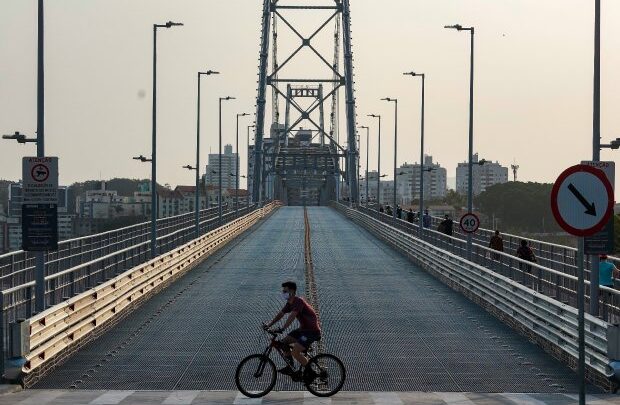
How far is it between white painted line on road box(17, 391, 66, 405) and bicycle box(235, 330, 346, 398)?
2283 mm

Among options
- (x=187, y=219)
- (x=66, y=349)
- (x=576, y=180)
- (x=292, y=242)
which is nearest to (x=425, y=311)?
(x=66, y=349)

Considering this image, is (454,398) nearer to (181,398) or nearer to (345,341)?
(181,398)

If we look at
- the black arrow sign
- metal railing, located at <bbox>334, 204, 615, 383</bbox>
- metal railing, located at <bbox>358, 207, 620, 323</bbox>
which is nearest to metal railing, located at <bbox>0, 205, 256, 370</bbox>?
metal railing, located at <bbox>334, 204, 615, 383</bbox>

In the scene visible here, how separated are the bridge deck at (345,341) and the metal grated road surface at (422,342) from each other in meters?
0.02

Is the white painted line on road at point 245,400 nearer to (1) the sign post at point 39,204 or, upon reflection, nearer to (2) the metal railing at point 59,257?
(1) the sign post at point 39,204

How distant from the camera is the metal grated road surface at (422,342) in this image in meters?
18.5

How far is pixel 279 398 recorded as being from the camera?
16.7 meters

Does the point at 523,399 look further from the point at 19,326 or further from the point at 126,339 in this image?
the point at 126,339

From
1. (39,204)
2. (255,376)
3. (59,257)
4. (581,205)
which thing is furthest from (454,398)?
(59,257)

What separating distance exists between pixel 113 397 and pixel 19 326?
1547 mm

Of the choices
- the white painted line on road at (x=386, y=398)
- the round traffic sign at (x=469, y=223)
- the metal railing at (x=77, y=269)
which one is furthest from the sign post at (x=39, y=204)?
the round traffic sign at (x=469, y=223)

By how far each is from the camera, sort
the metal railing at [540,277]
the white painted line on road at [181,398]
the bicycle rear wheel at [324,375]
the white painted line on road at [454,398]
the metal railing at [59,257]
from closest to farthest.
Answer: the white painted line on road at [181,398], the white painted line on road at [454,398], the bicycle rear wheel at [324,375], the metal railing at [540,277], the metal railing at [59,257]

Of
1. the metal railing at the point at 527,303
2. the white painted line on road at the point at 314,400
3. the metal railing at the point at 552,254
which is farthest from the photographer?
the metal railing at the point at 552,254

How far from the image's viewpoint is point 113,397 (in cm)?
1656
